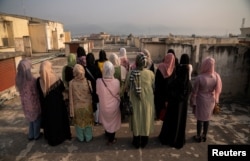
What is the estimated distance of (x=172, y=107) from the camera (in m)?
3.30

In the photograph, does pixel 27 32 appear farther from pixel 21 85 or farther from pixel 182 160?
pixel 182 160

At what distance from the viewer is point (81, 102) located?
336 centimetres

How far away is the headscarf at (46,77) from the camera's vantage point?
3.17 m

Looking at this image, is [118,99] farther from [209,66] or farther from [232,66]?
[232,66]

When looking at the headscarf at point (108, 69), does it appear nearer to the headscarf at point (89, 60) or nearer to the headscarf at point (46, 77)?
the headscarf at point (89, 60)

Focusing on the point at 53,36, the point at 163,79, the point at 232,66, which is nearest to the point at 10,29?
the point at 53,36

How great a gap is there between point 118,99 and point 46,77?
134cm

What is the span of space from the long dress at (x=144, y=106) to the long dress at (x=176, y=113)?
1.14ft

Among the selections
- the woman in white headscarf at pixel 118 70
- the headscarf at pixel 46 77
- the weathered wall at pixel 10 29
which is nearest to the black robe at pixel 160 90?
the woman in white headscarf at pixel 118 70

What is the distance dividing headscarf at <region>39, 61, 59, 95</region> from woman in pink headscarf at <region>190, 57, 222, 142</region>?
2633 mm

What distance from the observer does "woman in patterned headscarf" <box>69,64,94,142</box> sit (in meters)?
3.23

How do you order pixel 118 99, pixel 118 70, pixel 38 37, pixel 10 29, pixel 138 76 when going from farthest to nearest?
pixel 38 37, pixel 10 29, pixel 118 70, pixel 118 99, pixel 138 76

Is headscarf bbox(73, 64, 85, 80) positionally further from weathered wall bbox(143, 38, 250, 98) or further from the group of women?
weathered wall bbox(143, 38, 250, 98)

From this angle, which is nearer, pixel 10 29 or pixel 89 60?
pixel 89 60
